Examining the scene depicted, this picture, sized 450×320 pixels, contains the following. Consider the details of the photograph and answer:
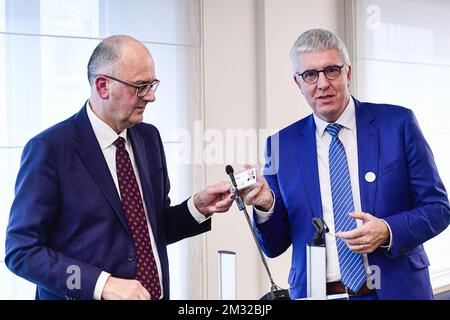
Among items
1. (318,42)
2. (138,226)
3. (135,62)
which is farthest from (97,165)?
(318,42)

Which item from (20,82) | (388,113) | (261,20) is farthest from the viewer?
(261,20)

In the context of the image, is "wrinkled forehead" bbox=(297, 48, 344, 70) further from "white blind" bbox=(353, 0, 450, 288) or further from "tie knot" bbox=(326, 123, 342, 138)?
"white blind" bbox=(353, 0, 450, 288)

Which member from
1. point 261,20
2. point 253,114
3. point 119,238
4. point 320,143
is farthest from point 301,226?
point 261,20

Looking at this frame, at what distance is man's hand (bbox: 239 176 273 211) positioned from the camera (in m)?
1.44

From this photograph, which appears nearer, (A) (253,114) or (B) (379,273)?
(B) (379,273)

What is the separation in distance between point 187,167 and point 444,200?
153 centimetres

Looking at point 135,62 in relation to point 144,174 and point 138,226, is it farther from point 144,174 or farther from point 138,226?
point 138,226

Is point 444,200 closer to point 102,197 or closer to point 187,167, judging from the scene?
point 102,197

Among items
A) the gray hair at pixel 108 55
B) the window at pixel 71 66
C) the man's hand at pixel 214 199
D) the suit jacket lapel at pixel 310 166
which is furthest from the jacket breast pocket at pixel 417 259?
the window at pixel 71 66

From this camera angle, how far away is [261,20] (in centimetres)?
302

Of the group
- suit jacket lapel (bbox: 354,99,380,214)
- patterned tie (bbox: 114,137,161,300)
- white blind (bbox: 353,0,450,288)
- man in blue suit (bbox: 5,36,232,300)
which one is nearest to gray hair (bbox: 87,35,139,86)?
Result: man in blue suit (bbox: 5,36,232,300)

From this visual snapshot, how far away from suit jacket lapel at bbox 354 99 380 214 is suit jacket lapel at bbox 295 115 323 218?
125mm

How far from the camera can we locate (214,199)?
65.2 inches

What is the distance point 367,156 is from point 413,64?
2344 millimetres
